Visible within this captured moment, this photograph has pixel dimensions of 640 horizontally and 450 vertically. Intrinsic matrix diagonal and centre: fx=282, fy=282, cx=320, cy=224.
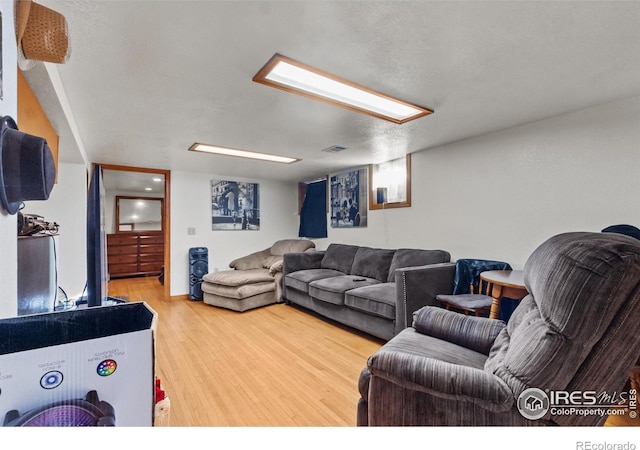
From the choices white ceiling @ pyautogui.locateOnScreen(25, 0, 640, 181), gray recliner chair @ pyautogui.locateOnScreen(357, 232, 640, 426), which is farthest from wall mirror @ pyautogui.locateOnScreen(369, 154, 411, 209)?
gray recliner chair @ pyautogui.locateOnScreen(357, 232, 640, 426)

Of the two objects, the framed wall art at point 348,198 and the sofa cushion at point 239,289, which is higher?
the framed wall art at point 348,198

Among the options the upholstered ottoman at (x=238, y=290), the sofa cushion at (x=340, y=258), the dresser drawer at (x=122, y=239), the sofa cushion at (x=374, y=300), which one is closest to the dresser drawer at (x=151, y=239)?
the dresser drawer at (x=122, y=239)

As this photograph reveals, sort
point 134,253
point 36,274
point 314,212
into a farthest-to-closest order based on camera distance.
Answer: point 134,253 → point 314,212 → point 36,274

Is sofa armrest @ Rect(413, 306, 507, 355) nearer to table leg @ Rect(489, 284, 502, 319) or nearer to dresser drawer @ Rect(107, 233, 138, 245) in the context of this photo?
table leg @ Rect(489, 284, 502, 319)

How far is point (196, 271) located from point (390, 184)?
328 cm

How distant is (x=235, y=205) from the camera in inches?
202

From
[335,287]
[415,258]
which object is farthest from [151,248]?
[415,258]

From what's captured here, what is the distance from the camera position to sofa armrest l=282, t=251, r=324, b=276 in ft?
13.9

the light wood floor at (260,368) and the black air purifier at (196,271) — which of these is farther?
the black air purifier at (196,271)

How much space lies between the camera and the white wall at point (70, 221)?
10.5 ft

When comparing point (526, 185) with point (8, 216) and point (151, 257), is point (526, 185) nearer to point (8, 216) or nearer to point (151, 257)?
point (8, 216)

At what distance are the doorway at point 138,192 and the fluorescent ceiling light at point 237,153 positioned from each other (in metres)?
1.55

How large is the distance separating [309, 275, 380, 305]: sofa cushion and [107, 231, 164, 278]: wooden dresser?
17.0ft

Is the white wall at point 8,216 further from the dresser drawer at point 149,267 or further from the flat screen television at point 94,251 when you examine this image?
the dresser drawer at point 149,267
